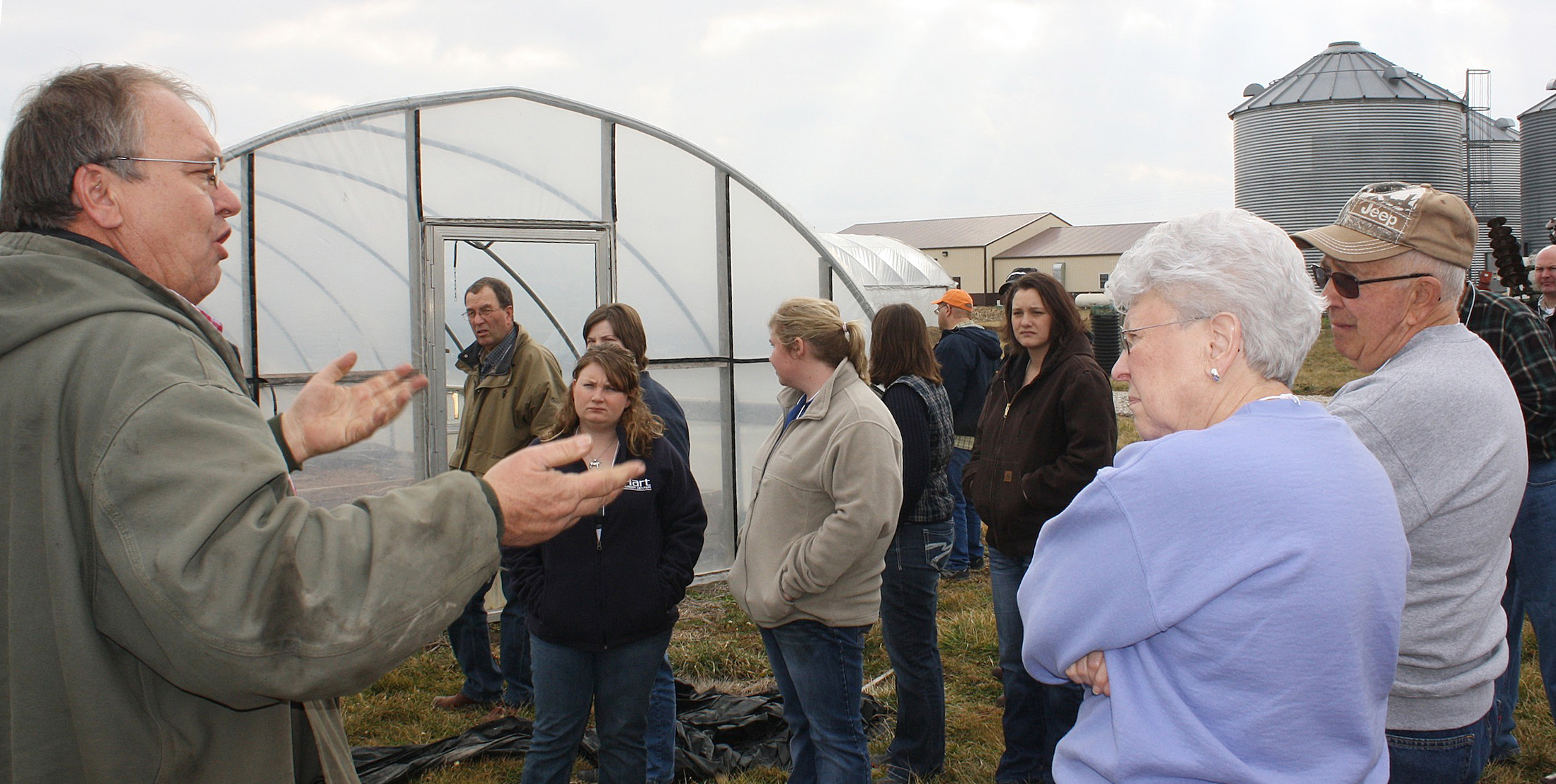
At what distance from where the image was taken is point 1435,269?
2396mm

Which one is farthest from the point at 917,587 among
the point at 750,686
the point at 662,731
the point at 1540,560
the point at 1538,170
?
the point at 1538,170

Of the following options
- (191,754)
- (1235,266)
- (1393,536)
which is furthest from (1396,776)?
(191,754)

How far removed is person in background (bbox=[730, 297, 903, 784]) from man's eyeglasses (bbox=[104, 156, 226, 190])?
2235 millimetres

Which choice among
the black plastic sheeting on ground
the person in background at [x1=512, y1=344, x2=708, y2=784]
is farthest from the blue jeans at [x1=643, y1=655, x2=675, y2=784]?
the person in background at [x1=512, y1=344, x2=708, y2=784]

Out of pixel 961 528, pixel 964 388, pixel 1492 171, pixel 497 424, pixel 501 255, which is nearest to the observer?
pixel 497 424

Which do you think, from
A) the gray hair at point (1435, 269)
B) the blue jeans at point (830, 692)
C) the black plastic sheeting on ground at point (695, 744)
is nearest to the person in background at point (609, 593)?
the blue jeans at point (830, 692)

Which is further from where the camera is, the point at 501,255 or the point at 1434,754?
the point at 501,255

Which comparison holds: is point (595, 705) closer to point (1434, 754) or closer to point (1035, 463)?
point (1035, 463)

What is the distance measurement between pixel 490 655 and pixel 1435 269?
184 inches

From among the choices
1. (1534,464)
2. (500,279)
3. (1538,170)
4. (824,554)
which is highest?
(1538,170)

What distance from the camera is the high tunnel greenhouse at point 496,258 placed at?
243 inches

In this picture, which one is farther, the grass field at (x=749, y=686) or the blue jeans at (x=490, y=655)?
the blue jeans at (x=490, y=655)

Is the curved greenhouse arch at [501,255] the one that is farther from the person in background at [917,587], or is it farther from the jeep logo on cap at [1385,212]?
the jeep logo on cap at [1385,212]

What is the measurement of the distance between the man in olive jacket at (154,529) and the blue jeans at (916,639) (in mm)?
2786
